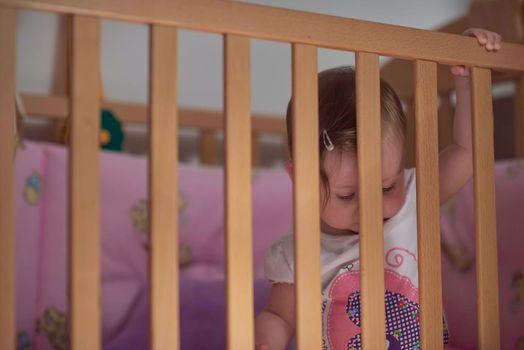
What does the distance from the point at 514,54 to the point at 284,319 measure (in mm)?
506

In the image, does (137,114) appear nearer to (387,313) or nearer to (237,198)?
(387,313)

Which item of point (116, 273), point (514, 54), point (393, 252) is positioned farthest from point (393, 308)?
point (116, 273)

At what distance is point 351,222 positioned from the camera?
3.09ft

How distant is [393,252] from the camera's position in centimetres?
95

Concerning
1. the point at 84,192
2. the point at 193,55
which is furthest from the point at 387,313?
the point at 193,55

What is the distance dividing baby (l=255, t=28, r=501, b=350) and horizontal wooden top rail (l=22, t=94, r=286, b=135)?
89 cm

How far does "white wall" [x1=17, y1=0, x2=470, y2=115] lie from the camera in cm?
185

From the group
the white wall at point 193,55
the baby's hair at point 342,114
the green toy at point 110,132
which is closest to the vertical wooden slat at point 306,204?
the baby's hair at point 342,114

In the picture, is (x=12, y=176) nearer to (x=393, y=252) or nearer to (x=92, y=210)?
(x=92, y=210)

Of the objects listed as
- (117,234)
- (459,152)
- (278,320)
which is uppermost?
(459,152)

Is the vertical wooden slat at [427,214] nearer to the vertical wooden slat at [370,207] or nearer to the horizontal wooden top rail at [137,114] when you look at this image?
the vertical wooden slat at [370,207]

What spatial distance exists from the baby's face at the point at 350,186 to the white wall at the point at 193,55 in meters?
1.01

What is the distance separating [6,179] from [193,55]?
1.52 m

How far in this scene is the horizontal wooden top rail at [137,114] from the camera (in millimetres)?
1648
